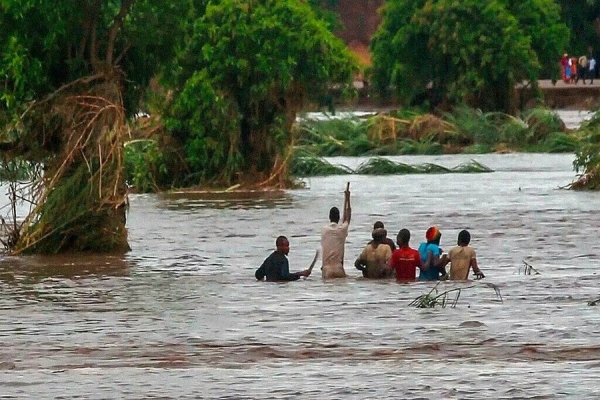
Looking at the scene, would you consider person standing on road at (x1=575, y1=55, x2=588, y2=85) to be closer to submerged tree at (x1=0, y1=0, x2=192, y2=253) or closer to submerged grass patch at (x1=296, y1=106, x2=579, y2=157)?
submerged grass patch at (x1=296, y1=106, x2=579, y2=157)

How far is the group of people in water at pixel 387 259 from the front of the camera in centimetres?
2017

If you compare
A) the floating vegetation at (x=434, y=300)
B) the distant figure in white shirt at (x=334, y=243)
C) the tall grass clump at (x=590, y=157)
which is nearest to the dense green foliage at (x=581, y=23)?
the tall grass clump at (x=590, y=157)

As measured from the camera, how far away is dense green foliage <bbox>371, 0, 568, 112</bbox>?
6775 centimetres

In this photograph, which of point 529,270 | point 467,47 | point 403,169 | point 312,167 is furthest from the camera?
point 467,47

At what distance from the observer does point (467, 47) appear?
223ft

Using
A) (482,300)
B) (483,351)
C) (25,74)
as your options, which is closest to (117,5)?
(25,74)

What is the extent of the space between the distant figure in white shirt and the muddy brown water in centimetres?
22

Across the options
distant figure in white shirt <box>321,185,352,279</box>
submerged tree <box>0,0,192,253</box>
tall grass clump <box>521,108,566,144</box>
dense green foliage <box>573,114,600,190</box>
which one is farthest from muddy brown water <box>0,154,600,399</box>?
tall grass clump <box>521,108,566,144</box>

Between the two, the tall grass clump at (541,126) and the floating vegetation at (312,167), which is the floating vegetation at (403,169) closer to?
the floating vegetation at (312,167)

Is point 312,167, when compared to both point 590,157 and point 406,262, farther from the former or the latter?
point 406,262

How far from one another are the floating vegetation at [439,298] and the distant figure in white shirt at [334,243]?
1.55 metres

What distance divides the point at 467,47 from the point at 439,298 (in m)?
50.1

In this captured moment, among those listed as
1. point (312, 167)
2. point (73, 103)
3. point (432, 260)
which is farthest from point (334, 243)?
point (312, 167)

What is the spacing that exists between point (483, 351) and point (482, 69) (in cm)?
5371
